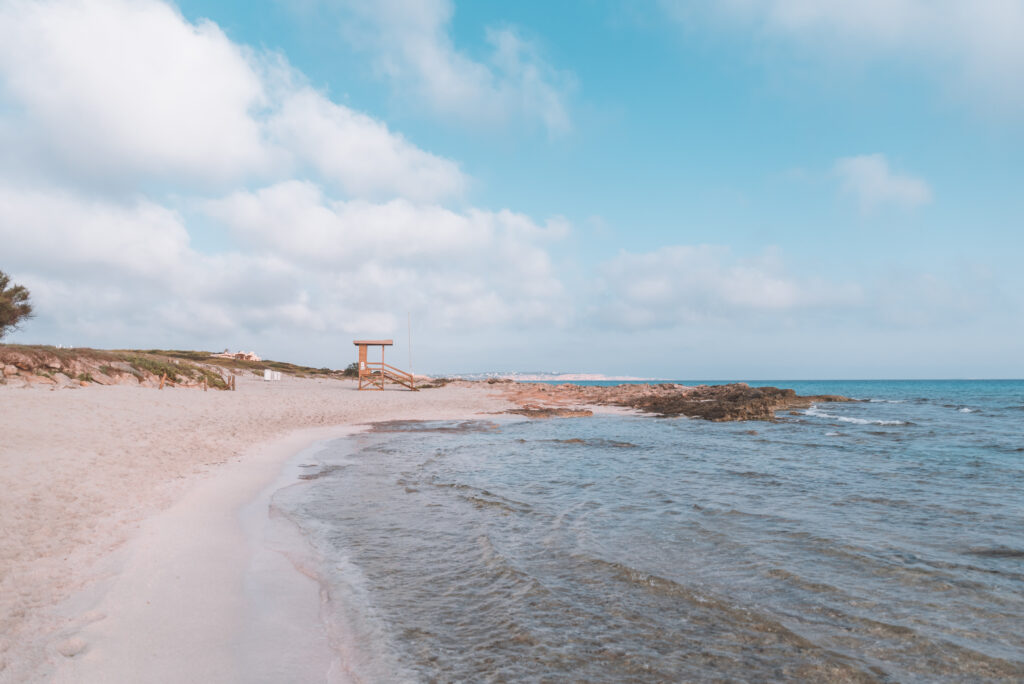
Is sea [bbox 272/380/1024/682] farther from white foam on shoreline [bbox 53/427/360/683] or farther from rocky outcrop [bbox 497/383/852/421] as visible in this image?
rocky outcrop [bbox 497/383/852/421]

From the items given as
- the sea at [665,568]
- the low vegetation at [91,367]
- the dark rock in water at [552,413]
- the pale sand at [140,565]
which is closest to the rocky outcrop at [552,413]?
the dark rock in water at [552,413]

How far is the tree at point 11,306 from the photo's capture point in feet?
108

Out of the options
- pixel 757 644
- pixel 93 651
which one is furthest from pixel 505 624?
pixel 93 651

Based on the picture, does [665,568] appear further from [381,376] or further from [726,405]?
[381,376]

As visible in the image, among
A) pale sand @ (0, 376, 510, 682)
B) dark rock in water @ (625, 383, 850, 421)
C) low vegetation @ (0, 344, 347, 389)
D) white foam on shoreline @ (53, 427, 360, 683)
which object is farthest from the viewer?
dark rock in water @ (625, 383, 850, 421)

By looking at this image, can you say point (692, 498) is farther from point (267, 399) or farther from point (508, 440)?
point (267, 399)

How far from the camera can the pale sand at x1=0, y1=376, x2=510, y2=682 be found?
3.90 m

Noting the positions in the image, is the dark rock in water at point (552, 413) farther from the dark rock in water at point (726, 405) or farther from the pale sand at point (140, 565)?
the pale sand at point (140, 565)

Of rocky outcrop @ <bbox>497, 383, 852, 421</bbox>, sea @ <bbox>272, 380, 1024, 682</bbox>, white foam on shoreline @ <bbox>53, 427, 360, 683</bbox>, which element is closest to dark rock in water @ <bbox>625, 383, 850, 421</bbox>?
rocky outcrop @ <bbox>497, 383, 852, 421</bbox>

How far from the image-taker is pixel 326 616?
4887 millimetres

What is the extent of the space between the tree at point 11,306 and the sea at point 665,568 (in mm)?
34148

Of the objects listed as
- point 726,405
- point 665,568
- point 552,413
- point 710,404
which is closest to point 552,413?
point 552,413

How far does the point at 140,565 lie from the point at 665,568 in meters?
6.17

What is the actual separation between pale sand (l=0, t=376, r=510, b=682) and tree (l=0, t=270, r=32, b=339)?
91.0 ft
